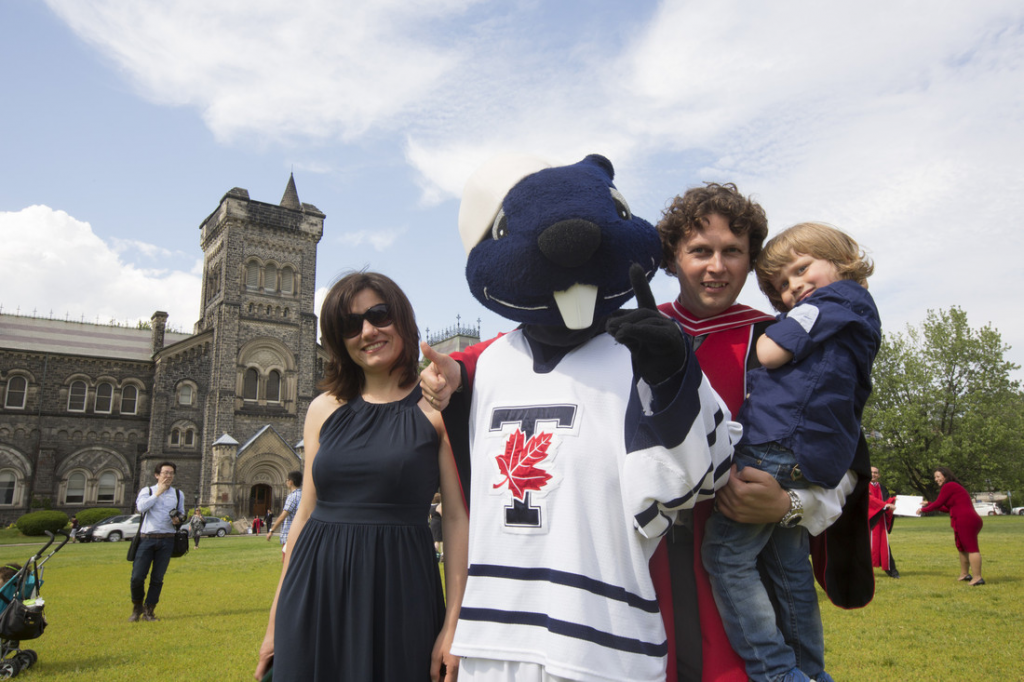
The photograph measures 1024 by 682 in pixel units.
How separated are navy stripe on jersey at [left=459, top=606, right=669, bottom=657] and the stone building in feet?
124

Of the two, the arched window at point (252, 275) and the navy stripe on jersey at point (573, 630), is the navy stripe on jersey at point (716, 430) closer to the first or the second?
the navy stripe on jersey at point (573, 630)

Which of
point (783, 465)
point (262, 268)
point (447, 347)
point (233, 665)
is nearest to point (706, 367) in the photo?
point (783, 465)

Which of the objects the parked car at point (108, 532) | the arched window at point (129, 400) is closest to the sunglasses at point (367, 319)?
the parked car at point (108, 532)

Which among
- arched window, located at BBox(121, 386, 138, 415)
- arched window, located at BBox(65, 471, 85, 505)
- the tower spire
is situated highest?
the tower spire

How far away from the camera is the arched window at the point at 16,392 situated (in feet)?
129

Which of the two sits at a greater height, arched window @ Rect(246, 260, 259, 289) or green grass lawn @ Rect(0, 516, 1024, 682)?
arched window @ Rect(246, 260, 259, 289)

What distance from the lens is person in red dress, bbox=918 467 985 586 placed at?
9898 mm

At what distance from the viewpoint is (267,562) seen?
16234 mm

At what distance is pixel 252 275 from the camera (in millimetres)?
41062

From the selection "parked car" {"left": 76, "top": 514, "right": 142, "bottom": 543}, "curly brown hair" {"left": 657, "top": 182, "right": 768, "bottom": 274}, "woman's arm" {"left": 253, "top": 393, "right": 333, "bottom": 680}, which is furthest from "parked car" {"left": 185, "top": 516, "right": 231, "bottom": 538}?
"curly brown hair" {"left": 657, "top": 182, "right": 768, "bottom": 274}

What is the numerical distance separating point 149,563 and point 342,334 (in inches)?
299

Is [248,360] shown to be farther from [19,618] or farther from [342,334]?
[342,334]

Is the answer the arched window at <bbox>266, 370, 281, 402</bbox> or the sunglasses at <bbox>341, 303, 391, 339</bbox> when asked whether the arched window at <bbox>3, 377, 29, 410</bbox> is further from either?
the sunglasses at <bbox>341, 303, 391, 339</bbox>

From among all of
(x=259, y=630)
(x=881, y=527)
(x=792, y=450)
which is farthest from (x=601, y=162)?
(x=881, y=527)
